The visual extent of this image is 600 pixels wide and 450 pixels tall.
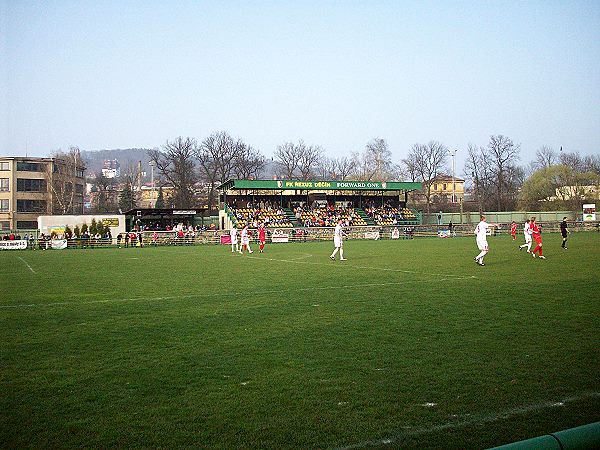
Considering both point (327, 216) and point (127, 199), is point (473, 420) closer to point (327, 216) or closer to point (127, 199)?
point (327, 216)

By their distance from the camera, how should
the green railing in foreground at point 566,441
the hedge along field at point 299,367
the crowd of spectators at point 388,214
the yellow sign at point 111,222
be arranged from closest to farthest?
the green railing in foreground at point 566,441 < the hedge along field at point 299,367 < the yellow sign at point 111,222 < the crowd of spectators at point 388,214

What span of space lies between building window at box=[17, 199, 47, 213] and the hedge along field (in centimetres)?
8205

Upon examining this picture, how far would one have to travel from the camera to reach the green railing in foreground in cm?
221

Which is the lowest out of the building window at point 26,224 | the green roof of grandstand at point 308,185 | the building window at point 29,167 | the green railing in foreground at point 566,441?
the green railing in foreground at point 566,441

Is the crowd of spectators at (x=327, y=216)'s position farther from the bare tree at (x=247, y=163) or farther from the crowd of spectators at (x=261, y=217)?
the bare tree at (x=247, y=163)

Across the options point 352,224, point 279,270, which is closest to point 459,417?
point 279,270

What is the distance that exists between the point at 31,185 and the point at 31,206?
3252 mm

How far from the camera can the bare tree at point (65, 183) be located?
295ft

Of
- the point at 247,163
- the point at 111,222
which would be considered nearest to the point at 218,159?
the point at 247,163

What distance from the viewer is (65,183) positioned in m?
93.2

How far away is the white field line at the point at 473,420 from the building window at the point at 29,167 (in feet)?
317

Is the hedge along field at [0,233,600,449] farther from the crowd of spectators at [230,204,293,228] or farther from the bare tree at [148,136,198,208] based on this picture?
the bare tree at [148,136,198,208]

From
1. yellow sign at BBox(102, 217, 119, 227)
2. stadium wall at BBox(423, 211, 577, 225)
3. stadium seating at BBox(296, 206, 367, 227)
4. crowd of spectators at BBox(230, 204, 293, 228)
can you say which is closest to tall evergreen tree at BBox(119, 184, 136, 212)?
crowd of spectators at BBox(230, 204, 293, 228)

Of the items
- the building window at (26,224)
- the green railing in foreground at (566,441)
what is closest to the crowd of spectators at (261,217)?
the building window at (26,224)
